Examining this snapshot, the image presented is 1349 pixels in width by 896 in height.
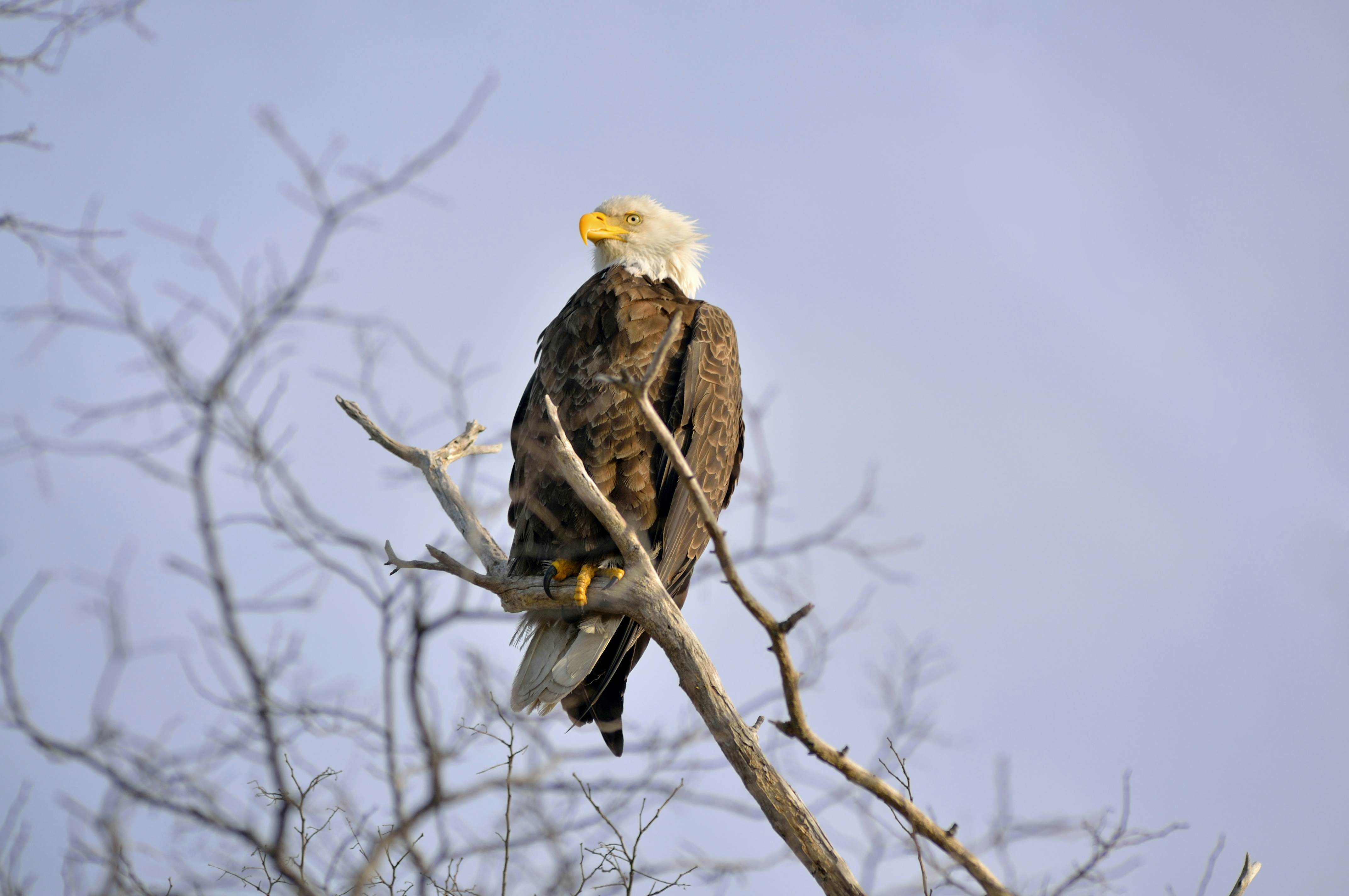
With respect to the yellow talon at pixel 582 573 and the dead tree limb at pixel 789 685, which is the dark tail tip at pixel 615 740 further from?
the dead tree limb at pixel 789 685

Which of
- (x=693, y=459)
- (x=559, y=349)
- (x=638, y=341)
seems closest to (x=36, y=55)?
(x=559, y=349)

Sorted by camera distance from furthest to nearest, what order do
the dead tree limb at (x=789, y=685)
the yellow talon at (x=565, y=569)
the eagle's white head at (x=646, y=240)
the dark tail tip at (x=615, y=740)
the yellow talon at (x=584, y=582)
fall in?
the eagle's white head at (x=646, y=240), the dark tail tip at (x=615, y=740), the yellow talon at (x=565, y=569), the yellow talon at (x=584, y=582), the dead tree limb at (x=789, y=685)

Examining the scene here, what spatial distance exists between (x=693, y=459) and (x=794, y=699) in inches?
62.5

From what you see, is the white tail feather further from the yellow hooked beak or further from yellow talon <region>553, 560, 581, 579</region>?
the yellow hooked beak

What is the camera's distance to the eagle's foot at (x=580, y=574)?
364cm

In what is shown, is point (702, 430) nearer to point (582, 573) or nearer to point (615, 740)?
point (582, 573)

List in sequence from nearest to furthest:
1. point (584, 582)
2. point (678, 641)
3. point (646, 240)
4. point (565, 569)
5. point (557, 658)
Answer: point (678, 641)
point (584, 582)
point (565, 569)
point (557, 658)
point (646, 240)

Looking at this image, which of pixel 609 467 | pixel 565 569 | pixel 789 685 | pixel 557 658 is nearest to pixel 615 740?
pixel 557 658

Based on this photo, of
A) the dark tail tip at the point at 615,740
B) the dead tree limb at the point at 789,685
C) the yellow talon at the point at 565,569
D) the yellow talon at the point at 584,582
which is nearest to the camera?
the dead tree limb at the point at 789,685

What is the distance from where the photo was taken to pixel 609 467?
3.88 metres

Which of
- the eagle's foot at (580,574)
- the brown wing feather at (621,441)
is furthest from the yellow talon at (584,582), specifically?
the brown wing feather at (621,441)

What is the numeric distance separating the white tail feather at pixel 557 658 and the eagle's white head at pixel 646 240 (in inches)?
66.9

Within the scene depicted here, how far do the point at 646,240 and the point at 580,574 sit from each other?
1.92 meters

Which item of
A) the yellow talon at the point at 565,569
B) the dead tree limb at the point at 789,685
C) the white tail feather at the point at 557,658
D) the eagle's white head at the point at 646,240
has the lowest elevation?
the dead tree limb at the point at 789,685
